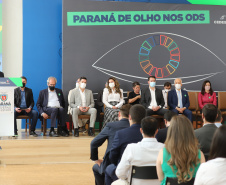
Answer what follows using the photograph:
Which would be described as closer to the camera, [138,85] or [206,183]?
[206,183]

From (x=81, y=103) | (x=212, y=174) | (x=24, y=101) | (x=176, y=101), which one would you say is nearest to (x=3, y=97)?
(x=24, y=101)

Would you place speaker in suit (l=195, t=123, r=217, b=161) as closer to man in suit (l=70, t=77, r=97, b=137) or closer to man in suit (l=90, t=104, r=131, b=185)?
man in suit (l=90, t=104, r=131, b=185)

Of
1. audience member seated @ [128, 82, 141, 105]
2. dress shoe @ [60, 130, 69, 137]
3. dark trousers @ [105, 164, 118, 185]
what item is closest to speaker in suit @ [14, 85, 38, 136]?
dress shoe @ [60, 130, 69, 137]

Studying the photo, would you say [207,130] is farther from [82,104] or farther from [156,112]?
[82,104]

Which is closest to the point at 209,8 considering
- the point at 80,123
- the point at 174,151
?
the point at 80,123

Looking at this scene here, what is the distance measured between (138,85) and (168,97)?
0.70m

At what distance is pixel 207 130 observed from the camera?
3275 millimetres

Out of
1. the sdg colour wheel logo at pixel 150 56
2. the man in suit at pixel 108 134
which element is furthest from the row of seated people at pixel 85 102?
the man in suit at pixel 108 134

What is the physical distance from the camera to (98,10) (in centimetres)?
891

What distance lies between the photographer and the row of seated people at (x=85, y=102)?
751 centimetres

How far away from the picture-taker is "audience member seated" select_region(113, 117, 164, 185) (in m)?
2.83

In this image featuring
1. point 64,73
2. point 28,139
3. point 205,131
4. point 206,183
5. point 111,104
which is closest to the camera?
point 206,183

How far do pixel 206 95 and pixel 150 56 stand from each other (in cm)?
166

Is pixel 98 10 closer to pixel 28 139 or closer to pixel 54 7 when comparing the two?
pixel 54 7
